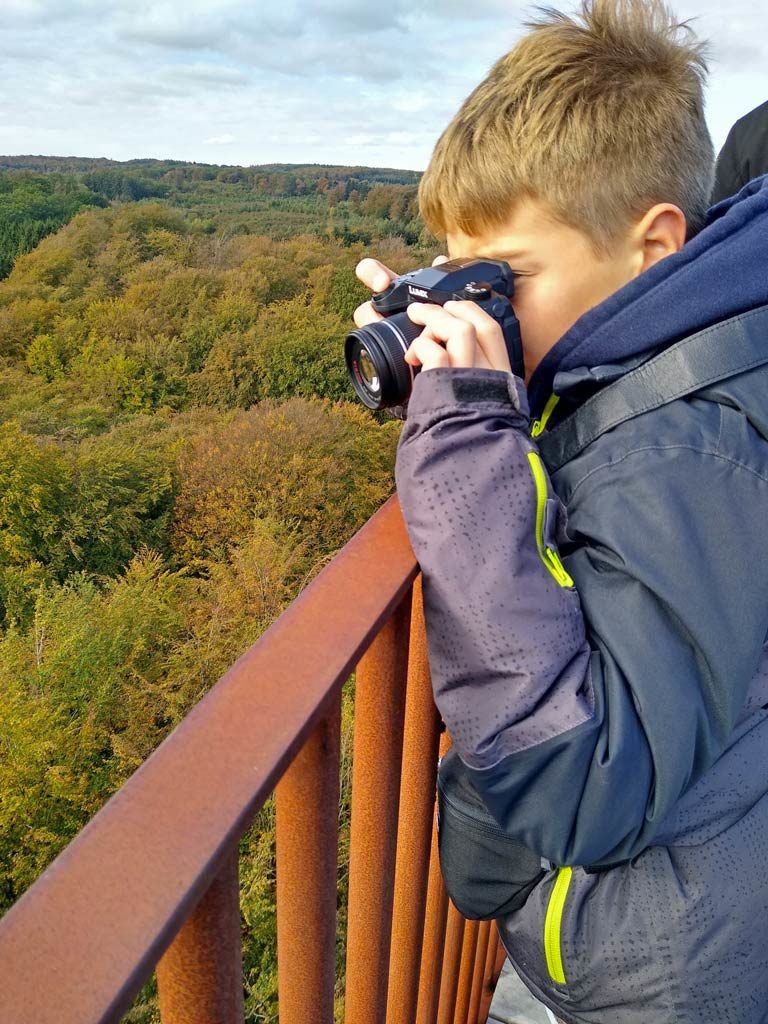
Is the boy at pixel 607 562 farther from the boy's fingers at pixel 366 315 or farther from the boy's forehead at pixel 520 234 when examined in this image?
the boy's fingers at pixel 366 315

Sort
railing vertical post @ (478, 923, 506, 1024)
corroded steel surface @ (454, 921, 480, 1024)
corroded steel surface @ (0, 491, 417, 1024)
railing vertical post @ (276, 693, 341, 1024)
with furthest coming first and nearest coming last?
railing vertical post @ (478, 923, 506, 1024) < corroded steel surface @ (454, 921, 480, 1024) < railing vertical post @ (276, 693, 341, 1024) < corroded steel surface @ (0, 491, 417, 1024)

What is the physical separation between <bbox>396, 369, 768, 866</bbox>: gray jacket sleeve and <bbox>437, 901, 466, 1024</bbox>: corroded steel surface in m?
0.40

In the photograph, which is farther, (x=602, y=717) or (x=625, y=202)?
(x=625, y=202)

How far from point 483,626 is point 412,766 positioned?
228mm

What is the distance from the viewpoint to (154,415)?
23.2 m

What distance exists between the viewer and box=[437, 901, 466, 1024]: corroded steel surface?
1.01 m

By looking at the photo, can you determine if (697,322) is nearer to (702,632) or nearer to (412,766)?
(702,632)

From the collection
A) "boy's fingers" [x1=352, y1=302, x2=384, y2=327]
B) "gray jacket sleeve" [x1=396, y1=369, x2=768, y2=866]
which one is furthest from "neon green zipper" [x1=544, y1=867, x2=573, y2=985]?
"boy's fingers" [x1=352, y1=302, x2=384, y2=327]

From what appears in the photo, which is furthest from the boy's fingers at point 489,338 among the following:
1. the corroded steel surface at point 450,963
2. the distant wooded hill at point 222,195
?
the distant wooded hill at point 222,195

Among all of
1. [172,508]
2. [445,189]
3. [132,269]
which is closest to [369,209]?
[132,269]

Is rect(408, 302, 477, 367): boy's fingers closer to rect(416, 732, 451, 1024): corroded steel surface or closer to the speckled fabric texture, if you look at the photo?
the speckled fabric texture

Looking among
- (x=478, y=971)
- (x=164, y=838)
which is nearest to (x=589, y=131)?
(x=164, y=838)

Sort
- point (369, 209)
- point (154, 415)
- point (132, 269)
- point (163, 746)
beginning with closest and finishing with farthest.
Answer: point (163, 746), point (154, 415), point (132, 269), point (369, 209)

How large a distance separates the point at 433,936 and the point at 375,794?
0.37 m
